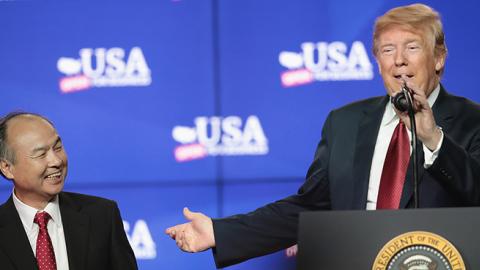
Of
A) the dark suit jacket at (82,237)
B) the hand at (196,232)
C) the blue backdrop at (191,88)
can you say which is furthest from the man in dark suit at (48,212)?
the blue backdrop at (191,88)

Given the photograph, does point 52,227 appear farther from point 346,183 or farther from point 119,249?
point 346,183

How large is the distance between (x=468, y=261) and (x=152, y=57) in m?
2.38

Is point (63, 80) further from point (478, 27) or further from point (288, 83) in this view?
point (478, 27)

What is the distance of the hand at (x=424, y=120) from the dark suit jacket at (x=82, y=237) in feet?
3.68

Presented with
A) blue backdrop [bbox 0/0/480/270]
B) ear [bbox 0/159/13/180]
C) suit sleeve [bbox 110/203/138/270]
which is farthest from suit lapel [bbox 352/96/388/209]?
blue backdrop [bbox 0/0/480/270]

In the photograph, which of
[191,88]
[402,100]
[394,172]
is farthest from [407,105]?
[191,88]

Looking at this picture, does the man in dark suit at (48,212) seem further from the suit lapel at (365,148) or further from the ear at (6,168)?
the suit lapel at (365,148)

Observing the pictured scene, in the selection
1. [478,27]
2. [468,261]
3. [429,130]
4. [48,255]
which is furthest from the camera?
[478,27]

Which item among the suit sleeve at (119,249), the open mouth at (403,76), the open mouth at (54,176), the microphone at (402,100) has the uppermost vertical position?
the open mouth at (403,76)

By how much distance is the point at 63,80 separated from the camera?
368 cm

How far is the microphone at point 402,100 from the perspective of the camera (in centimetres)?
165

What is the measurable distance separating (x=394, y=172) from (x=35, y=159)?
1.10m

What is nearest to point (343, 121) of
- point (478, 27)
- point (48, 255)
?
point (48, 255)

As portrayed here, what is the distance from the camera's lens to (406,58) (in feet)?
7.04
